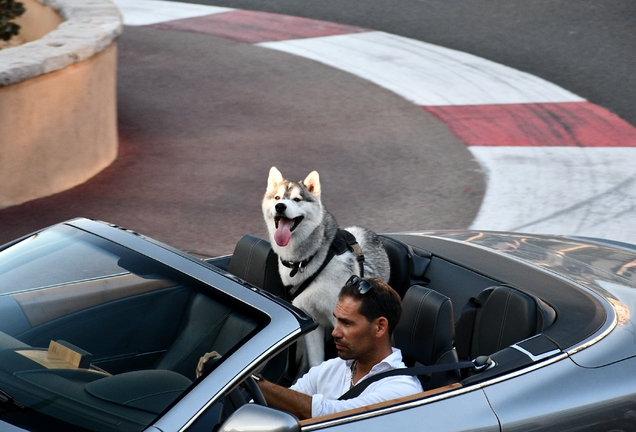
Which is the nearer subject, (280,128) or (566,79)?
(280,128)

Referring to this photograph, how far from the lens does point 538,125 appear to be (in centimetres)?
1052

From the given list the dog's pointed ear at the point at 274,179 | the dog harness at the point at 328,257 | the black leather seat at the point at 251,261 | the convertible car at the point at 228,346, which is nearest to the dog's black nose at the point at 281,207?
the dog's pointed ear at the point at 274,179

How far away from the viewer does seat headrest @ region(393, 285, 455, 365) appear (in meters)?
3.56

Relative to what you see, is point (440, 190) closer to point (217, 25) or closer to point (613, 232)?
point (613, 232)

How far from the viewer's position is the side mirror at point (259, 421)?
8.17ft

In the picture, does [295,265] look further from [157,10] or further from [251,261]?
[157,10]

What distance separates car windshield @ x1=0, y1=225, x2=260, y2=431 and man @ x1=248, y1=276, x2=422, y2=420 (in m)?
0.48

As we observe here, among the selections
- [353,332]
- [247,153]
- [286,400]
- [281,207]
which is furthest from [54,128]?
[286,400]

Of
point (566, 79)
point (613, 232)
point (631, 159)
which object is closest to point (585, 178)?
point (631, 159)

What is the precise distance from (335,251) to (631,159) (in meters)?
5.53

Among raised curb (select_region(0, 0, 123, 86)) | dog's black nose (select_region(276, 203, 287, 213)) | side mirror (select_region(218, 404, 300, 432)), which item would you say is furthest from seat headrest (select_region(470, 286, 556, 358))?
raised curb (select_region(0, 0, 123, 86))

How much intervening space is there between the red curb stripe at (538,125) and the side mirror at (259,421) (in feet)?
25.7

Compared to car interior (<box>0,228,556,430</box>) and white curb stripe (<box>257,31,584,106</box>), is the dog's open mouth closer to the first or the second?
car interior (<box>0,228,556,430</box>)

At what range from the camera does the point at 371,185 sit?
349 inches
